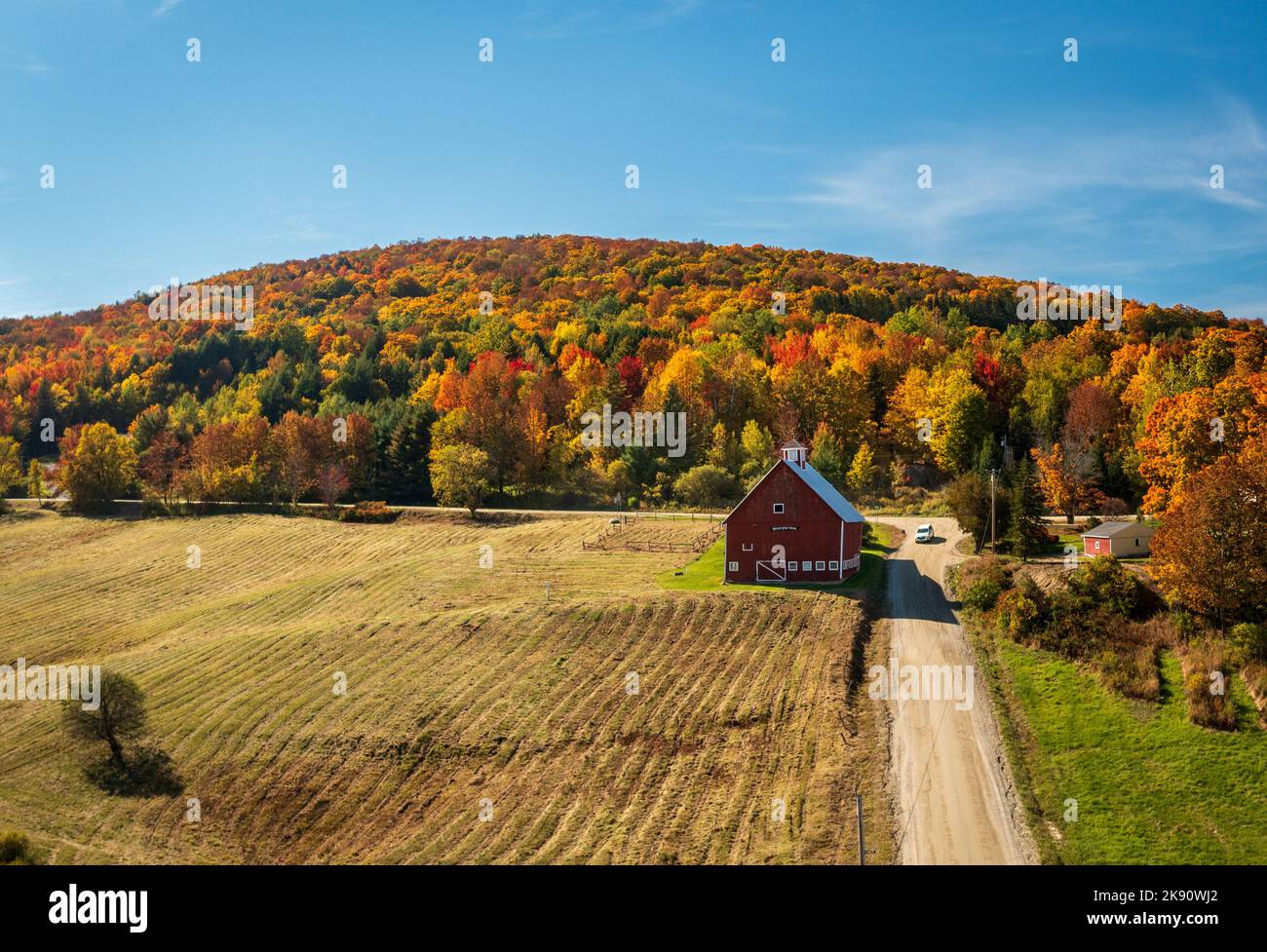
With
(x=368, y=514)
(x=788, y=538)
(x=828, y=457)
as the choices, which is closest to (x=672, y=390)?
(x=828, y=457)

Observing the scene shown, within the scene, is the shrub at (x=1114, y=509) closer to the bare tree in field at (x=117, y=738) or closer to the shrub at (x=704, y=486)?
the shrub at (x=704, y=486)

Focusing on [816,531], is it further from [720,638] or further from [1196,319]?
[1196,319]

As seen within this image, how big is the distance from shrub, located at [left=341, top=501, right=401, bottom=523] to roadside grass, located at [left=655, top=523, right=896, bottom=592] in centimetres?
2984

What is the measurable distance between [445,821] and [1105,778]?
67.1 ft

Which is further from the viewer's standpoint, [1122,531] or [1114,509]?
[1114,509]

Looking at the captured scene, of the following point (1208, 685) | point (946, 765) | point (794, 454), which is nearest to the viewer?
point (946, 765)

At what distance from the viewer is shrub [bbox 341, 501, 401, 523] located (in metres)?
74.7

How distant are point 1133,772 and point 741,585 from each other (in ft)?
72.9

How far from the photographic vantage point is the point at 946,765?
29.8 meters

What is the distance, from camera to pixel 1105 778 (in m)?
28.8

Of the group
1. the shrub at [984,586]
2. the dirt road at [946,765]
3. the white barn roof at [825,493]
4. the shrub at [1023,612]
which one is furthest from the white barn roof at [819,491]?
the shrub at [1023,612]

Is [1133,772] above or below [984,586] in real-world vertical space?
below

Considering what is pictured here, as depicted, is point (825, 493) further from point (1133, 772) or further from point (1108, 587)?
point (1133, 772)
